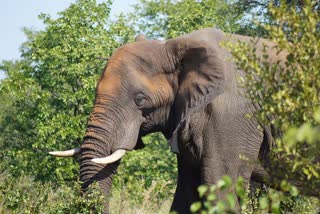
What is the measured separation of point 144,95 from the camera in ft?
45.9

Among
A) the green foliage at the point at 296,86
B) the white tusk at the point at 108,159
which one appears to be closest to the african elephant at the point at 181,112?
the white tusk at the point at 108,159

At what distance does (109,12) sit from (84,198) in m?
18.8

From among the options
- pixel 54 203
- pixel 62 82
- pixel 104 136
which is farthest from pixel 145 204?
pixel 62 82

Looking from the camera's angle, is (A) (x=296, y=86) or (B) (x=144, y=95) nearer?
(A) (x=296, y=86)

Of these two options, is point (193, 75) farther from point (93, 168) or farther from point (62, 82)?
point (62, 82)

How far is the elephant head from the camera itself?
13758 mm

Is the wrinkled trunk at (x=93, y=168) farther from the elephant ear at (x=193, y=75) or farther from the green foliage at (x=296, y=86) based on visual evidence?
the green foliage at (x=296, y=86)

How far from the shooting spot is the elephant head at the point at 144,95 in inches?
542

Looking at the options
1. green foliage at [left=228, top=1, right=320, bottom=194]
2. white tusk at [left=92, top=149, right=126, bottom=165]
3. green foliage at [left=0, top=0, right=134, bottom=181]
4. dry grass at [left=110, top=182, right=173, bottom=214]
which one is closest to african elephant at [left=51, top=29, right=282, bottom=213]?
white tusk at [left=92, top=149, right=126, bottom=165]

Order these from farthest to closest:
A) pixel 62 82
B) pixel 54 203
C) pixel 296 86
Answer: pixel 62 82 < pixel 54 203 < pixel 296 86

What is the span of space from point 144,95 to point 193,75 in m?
0.61

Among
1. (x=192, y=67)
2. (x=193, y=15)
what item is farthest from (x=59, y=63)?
(x=192, y=67)

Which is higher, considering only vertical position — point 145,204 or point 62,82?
point 62,82

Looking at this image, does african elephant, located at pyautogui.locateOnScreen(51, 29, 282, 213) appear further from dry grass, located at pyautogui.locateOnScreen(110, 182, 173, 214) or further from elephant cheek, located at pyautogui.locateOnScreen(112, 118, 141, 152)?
dry grass, located at pyautogui.locateOnScreen(110, 182, 173, 214)
